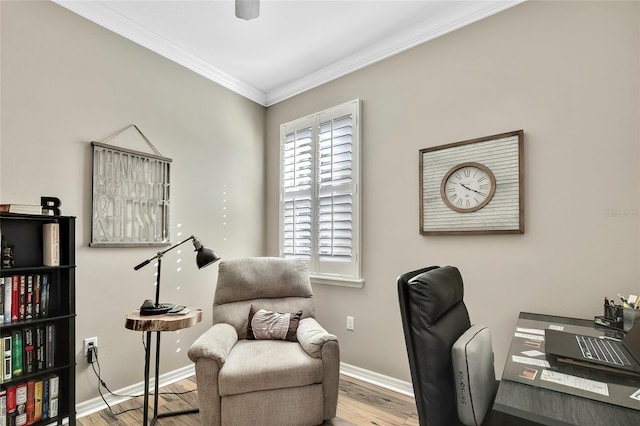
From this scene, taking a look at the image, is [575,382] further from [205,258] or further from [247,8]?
[247,8]

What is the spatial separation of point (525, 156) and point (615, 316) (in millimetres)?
977

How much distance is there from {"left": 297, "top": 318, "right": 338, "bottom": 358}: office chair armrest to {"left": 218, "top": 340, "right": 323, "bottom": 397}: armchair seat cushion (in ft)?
0.15

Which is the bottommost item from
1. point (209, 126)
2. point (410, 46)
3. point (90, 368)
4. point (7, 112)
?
point (90, 368)

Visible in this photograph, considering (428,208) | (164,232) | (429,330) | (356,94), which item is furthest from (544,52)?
(164,232)

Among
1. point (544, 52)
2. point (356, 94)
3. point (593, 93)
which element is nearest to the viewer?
point (593, 93)

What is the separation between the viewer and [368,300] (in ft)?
9.04

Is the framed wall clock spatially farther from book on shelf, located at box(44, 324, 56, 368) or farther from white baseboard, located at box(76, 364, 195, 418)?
book on shelf, located at box(44, 324, 56, 368)

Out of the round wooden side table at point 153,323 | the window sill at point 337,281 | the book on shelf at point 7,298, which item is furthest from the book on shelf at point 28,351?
the window sill at point 337,281

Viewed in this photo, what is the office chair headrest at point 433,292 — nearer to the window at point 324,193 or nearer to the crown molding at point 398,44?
the window at point 324,193

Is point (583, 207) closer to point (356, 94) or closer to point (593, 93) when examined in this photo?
point (593, 93)

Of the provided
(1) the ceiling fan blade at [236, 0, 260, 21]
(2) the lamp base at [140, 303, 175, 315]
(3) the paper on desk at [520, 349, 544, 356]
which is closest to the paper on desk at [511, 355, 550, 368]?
(3) the paper on desk at [520, 349, 544, 356]

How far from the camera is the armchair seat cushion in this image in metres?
1.83

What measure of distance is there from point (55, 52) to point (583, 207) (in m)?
3.29

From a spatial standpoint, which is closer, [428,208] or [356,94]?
[428,208]
